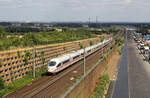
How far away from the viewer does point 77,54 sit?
34.2 metres

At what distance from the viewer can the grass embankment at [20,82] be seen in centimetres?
1866


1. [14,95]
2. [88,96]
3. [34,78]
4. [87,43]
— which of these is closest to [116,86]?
[88,96]

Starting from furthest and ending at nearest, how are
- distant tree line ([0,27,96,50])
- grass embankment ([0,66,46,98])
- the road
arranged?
distant tree line ([0,27,96,50]) → the road → grass embankment ([0,66,46,98])

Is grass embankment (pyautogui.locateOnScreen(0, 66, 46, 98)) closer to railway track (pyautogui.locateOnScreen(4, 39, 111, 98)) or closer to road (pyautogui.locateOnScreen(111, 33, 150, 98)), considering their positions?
railway track (pyautogui.locateOnScreen(4, 39, 111, 98))

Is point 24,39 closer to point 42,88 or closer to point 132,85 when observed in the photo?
point 42,88

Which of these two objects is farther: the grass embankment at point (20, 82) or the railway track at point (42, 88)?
the grass embankment at point (20, 82)

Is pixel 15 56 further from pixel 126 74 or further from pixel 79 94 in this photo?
pixel 126 74

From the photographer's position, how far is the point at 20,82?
70.7 feet

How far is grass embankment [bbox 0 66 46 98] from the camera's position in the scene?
18.7 m

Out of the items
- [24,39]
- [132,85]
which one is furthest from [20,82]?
[24,39]

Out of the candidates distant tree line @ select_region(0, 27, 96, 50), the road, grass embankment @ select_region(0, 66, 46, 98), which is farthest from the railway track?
the road

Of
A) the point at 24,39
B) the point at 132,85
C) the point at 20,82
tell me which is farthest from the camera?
the point at 24,39

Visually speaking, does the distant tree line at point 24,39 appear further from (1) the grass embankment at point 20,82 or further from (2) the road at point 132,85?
(2) the road at point 132,85

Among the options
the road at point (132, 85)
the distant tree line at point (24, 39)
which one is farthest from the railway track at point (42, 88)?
the road at point (132, 85)
